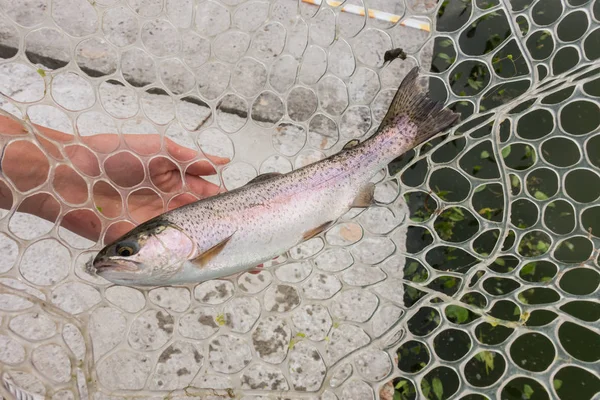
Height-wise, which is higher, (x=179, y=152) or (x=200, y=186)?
(x=179, y=152)

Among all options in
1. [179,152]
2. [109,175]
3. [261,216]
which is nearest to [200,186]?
[179,152]

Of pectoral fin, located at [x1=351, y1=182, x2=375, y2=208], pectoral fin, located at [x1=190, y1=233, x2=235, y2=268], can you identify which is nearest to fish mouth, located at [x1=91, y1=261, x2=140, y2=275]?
pectoral fin, located at [x1=190, y1=233, x2=235, y2=268]

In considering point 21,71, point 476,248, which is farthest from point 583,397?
point 21,71

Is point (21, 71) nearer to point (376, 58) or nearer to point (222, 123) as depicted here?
point (222, 123)

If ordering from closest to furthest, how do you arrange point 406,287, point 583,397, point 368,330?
point 368,330, point 583,397, point 406,287

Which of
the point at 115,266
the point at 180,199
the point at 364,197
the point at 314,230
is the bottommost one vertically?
the point at 180,199

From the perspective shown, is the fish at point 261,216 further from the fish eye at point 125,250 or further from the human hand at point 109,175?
the human hand at point 109,175

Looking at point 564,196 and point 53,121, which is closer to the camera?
point 564,196

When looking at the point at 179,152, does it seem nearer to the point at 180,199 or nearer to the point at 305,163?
the point at 180,199
